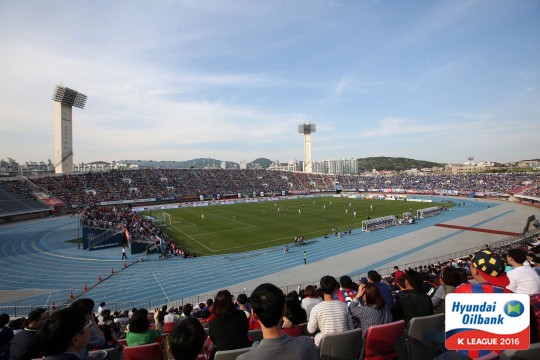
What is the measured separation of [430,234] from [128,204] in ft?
188

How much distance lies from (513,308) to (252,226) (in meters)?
38.1

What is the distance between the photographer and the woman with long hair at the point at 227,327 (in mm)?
4008

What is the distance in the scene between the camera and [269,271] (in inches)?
900

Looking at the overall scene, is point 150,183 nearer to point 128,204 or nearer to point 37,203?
point 128,204

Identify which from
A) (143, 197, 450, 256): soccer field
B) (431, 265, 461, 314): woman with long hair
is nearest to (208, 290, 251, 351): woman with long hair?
(431, 265, 461, 314): woman with long hair

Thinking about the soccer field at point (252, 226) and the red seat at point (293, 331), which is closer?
the red seat at point (293, 331)

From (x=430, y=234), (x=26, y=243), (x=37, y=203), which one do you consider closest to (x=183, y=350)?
(x=430, y=234)

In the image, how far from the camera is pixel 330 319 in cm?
415

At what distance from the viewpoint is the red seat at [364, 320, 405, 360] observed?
13.8 ft

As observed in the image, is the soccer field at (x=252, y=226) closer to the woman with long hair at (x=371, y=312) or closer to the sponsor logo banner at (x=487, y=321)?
the woman with long hair at (x=371, y=312)

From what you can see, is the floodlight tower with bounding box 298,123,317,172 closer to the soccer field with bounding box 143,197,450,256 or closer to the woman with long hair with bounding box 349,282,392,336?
the soccer field with bounding box 143,197,450,256

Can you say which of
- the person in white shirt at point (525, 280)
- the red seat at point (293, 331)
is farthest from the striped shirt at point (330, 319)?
the person in white shirt at point (525, 280)

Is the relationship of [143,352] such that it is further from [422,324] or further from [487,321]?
[487,321]

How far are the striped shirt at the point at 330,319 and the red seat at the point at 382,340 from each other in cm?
33
